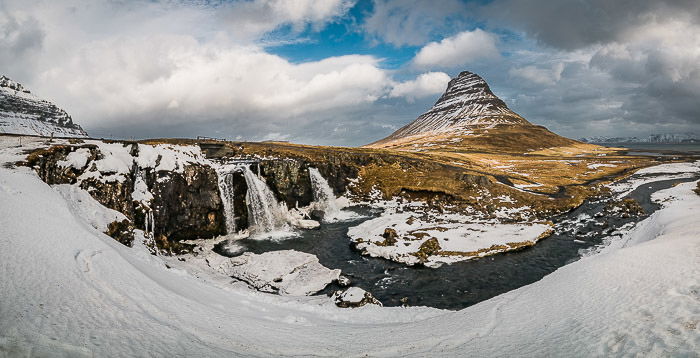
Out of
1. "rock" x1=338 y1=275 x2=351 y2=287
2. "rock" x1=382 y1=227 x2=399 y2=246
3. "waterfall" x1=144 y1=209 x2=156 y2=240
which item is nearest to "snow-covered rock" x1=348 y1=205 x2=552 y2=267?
"rock" x1=382 y1=227 x2=399 y2=246

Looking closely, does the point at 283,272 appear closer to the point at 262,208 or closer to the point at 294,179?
the point at 262,208

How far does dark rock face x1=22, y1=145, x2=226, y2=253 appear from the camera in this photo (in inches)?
1123

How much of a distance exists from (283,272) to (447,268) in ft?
54.4

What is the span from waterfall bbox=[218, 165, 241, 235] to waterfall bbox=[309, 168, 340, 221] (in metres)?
16.4

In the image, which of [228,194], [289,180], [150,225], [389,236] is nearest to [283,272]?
[389,236]

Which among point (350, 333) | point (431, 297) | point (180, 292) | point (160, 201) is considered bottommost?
point (431, 297)

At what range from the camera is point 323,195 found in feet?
195

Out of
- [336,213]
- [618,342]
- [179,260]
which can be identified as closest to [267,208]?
[336,213]

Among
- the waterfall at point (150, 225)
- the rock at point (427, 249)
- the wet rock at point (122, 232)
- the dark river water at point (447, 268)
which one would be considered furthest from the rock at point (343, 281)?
the waterfall at point (150, 225)

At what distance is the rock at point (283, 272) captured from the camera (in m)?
27.6

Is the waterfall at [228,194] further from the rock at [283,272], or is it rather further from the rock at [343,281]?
the rock at [343,281]

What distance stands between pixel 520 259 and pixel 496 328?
2167 centimetres

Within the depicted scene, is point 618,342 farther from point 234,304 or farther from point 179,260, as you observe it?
point 179,260

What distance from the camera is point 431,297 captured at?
1032 inches
